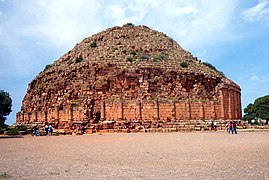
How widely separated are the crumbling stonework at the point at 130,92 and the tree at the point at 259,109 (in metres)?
29.6

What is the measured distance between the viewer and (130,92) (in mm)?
33188

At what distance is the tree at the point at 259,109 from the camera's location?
64.5 metres

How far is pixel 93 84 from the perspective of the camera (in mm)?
33938

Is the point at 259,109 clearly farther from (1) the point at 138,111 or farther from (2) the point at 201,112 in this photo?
(1) the point at 138,111

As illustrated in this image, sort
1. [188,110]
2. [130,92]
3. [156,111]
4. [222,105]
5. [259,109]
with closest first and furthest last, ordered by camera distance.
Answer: [156,111] → [188,110] → [130,92] → [222,105] → [259,109]

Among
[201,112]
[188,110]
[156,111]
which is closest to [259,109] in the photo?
[201,112]

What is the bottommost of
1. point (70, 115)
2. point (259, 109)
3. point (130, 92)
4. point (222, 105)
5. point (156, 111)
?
point (70, 115)

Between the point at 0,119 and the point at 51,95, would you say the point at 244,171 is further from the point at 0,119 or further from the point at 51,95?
the point at 0,119

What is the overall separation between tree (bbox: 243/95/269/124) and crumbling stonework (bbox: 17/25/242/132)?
29.6 meters

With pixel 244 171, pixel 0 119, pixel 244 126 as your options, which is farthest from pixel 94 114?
pixel 244 171

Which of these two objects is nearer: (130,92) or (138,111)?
(138,111)

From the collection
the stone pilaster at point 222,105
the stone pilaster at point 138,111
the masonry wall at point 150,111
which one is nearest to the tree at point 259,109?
the stone pilaster at point 222,105

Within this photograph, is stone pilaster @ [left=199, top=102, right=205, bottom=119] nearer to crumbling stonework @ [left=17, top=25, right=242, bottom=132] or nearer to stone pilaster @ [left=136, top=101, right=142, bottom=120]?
crumbling stonework @ [left=17, top=25, right=242, bottom=132]

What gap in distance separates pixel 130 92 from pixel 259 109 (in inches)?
1731
